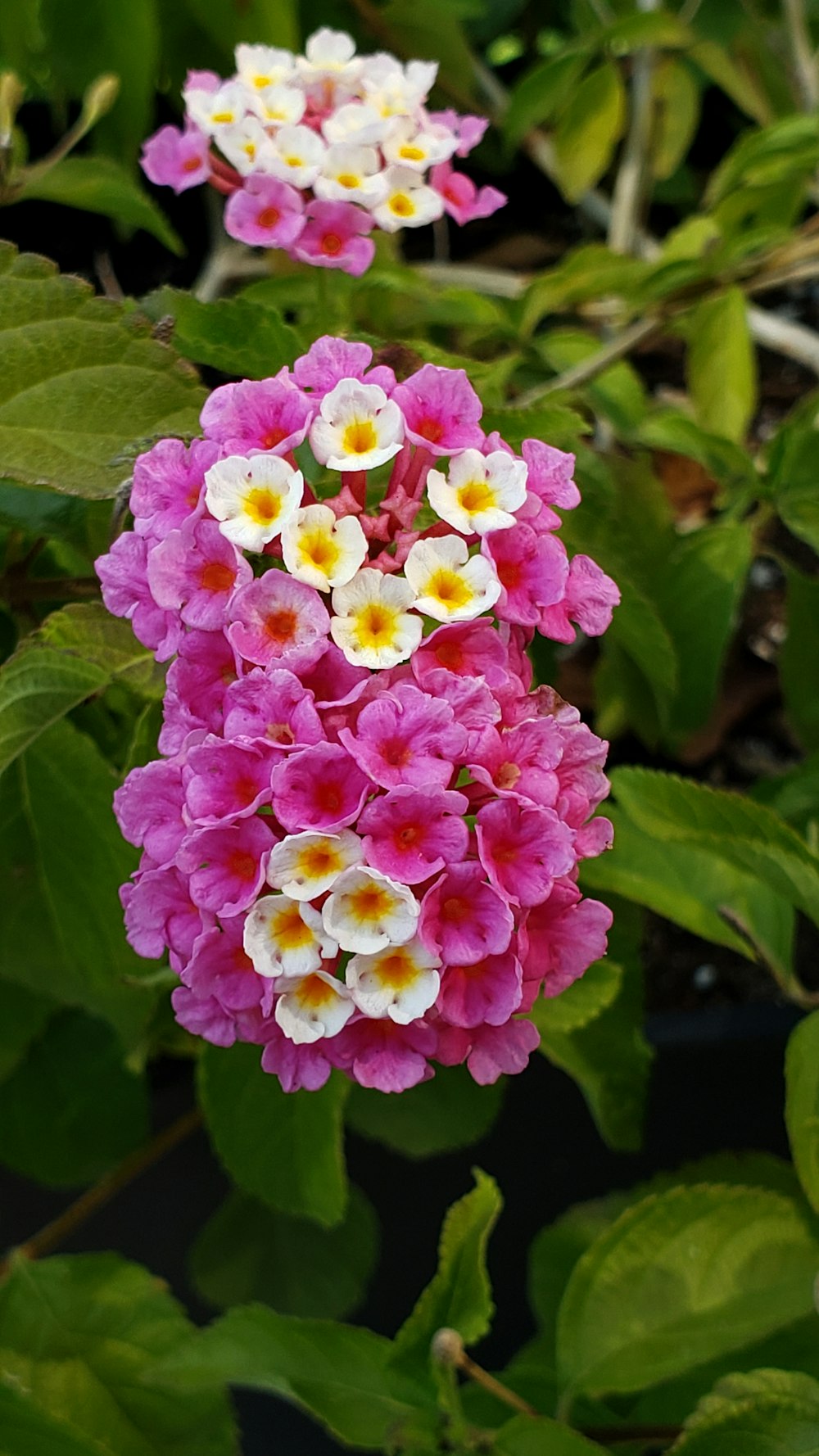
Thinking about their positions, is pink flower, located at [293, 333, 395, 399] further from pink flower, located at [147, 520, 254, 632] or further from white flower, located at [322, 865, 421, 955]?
white flower, located at [322, 865, 421, 955]

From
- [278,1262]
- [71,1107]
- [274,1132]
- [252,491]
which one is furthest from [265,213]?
[278,1262]

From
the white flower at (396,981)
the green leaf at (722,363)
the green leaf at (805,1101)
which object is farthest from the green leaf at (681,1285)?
the green leaf at (722,363)

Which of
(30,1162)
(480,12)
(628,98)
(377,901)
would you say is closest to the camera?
(377,901)

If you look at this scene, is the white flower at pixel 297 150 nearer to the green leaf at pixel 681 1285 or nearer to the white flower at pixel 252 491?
the white flower at pixel 252 491

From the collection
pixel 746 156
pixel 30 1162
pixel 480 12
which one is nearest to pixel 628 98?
pixel 480 12

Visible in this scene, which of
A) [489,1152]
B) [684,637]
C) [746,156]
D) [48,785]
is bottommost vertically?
[489,1152]

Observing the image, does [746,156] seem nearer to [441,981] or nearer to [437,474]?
[437,474]
